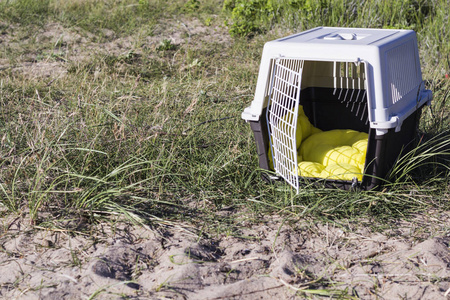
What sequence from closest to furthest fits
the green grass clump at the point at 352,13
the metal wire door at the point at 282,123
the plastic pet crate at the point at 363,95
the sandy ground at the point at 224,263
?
the sandy ground at the point at 224,263 < the plastic pet crate at the point at 363,95 < the metal wire door at the point at 282,123 < the green grass clump at the point at 352,13

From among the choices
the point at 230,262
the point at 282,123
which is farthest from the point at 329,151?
the point at 230,262

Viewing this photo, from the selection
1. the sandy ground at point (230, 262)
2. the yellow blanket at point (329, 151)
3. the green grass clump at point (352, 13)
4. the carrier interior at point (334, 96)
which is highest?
the green grass clump at point (352, 13)

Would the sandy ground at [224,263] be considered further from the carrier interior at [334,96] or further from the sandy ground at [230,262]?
the carrier interior at [334,96]

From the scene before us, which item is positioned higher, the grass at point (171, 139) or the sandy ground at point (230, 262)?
the grass at point (171, 139)

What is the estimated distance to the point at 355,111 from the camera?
3262mm

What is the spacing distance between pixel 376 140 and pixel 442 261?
24.7 inches

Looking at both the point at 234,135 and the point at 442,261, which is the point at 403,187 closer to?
the point at 442,261

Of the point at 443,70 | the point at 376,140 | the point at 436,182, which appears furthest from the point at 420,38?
the point at 376,140

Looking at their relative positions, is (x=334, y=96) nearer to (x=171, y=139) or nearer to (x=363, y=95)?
(x=363, y=95)

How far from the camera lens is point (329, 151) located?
115 inches

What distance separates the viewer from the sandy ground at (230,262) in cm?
192

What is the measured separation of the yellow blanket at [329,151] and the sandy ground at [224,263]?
38 cm

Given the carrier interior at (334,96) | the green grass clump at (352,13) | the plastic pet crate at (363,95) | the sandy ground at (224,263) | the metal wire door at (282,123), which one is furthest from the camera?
the green grass clump at (352,13)

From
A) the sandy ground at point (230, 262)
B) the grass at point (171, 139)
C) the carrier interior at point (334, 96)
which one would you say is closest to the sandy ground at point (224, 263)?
the sandy ground at point (230, 262)
